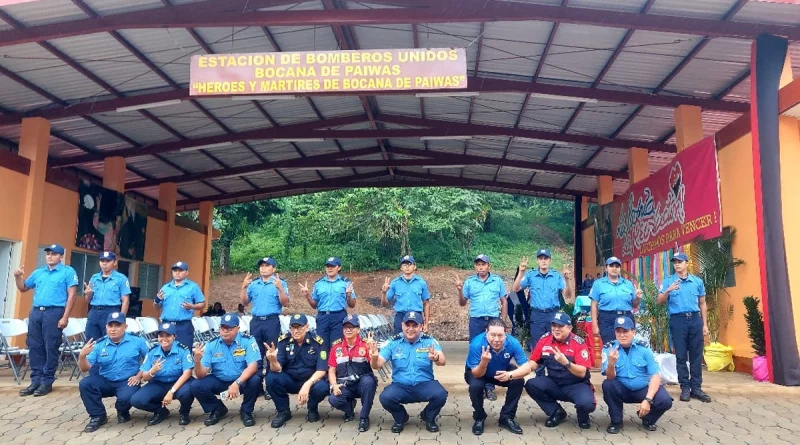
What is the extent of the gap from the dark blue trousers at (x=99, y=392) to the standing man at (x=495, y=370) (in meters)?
2.65

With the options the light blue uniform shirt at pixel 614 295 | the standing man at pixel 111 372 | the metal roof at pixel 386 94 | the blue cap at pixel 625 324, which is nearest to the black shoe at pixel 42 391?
the standing man at pixel 111 372

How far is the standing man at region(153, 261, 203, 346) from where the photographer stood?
5.94 m

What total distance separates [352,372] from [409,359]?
47cm

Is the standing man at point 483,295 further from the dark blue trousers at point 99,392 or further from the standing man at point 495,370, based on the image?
the dark blue trousers at point 99,392

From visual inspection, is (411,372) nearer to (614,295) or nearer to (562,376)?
(562,376)

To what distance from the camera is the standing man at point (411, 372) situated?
4.36 meters

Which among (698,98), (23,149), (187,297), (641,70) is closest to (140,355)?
(187,297)

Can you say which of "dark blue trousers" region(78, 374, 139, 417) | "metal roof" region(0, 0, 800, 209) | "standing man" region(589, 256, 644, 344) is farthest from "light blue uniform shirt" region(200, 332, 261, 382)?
"standing man" region(589, 256, 644, 344)

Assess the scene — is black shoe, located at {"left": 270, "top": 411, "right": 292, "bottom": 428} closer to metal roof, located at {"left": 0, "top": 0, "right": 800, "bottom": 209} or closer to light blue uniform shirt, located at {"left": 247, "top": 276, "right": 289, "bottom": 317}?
light blue uniform shirt, located at {"left": 247, "top": 276, "right": 289, "bottom": 317}

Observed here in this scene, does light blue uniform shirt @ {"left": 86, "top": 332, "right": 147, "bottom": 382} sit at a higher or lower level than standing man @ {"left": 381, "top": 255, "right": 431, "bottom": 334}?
lower

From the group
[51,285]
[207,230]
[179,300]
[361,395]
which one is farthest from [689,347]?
[207,230]

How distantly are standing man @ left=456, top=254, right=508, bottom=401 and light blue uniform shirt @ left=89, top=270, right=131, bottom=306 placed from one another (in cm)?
346

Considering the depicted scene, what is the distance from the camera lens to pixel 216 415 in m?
4.68

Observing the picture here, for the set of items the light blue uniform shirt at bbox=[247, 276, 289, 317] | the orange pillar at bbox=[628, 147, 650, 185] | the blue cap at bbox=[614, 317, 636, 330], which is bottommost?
the blue cap at bbox=[614, 317, 636, 330]
